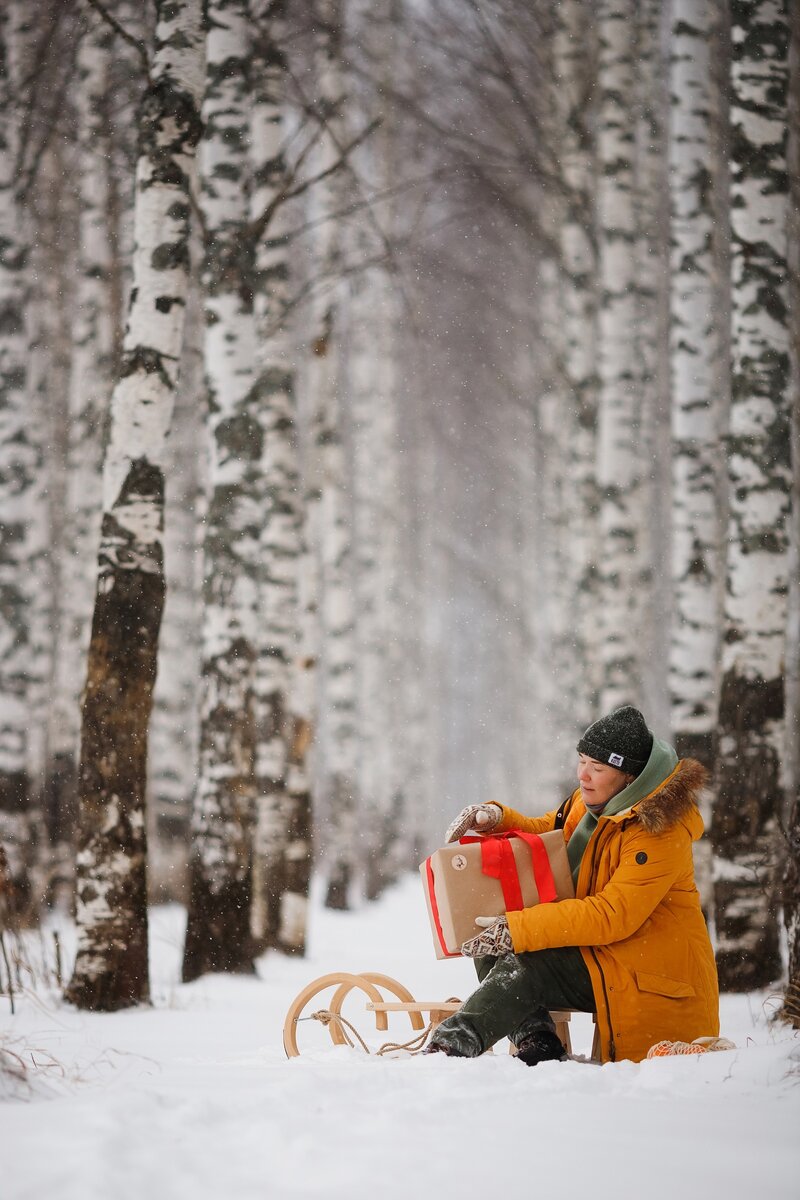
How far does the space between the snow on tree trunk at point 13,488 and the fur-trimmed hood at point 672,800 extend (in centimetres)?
657

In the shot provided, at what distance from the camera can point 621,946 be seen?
3783mm

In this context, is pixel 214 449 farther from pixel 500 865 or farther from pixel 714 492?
pixel 500 865

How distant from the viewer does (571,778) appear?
13.0m

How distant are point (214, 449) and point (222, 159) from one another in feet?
6.33

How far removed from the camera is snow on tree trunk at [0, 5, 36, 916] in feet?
30.6

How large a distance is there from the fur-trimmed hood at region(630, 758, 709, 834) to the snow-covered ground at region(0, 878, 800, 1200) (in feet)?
2.36

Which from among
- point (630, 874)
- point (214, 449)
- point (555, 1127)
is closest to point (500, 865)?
point (630, 874)

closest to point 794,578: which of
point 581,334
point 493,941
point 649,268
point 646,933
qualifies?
point 581,334

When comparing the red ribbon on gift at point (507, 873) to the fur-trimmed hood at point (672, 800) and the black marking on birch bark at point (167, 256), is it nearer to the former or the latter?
the fur-trimmed hood at point (672, 800)

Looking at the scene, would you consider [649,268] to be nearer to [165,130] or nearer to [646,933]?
[165,130]

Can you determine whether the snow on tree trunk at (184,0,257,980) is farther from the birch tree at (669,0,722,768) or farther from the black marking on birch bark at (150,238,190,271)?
the birch tree at (669,0,722,768)

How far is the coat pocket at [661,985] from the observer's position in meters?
3.72

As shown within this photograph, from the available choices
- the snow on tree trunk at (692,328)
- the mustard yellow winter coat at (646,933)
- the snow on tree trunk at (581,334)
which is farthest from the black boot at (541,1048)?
the snow on tree trunk at (581,334)

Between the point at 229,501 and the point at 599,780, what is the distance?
4.39 meters
